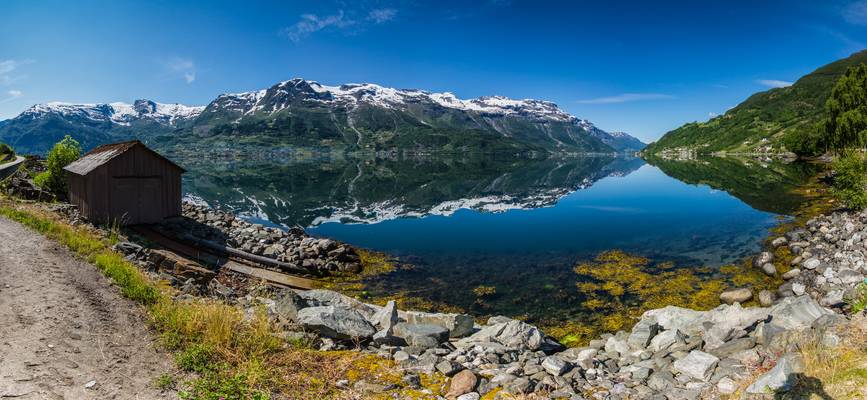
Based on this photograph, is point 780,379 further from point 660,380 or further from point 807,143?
point 807,143

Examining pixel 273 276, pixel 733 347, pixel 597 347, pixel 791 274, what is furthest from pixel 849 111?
pixel 273 276

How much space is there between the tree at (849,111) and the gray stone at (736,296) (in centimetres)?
7886

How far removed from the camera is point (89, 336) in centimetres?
1001

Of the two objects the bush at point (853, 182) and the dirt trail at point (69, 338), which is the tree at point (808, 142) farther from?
the dirt trail at point (69, 338)

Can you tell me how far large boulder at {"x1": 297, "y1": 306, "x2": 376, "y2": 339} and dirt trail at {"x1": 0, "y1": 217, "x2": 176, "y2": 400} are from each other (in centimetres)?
390

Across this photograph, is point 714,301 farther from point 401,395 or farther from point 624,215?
point 624,215

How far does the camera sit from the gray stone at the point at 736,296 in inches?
832

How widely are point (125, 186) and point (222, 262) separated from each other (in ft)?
27.6

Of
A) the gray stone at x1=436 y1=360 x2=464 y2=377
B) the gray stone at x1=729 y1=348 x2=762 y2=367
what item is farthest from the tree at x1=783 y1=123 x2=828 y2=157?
the gray stone at x1=436 y1=360 x2=464 y2=377

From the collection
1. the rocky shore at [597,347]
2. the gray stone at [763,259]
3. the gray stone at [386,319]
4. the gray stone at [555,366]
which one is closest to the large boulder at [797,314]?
the rocky shore at [597,347]

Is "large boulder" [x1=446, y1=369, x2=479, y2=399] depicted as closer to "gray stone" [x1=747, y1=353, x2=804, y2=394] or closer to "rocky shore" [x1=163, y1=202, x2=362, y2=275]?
"gray stone" [x1=747, y1=353, x2=804, y2=394]

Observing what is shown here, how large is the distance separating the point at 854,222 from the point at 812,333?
28089 mm

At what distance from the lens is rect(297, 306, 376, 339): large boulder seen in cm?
1251

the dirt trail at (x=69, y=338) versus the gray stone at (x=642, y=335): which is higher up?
the dirt trail at (x=69, y=338)
